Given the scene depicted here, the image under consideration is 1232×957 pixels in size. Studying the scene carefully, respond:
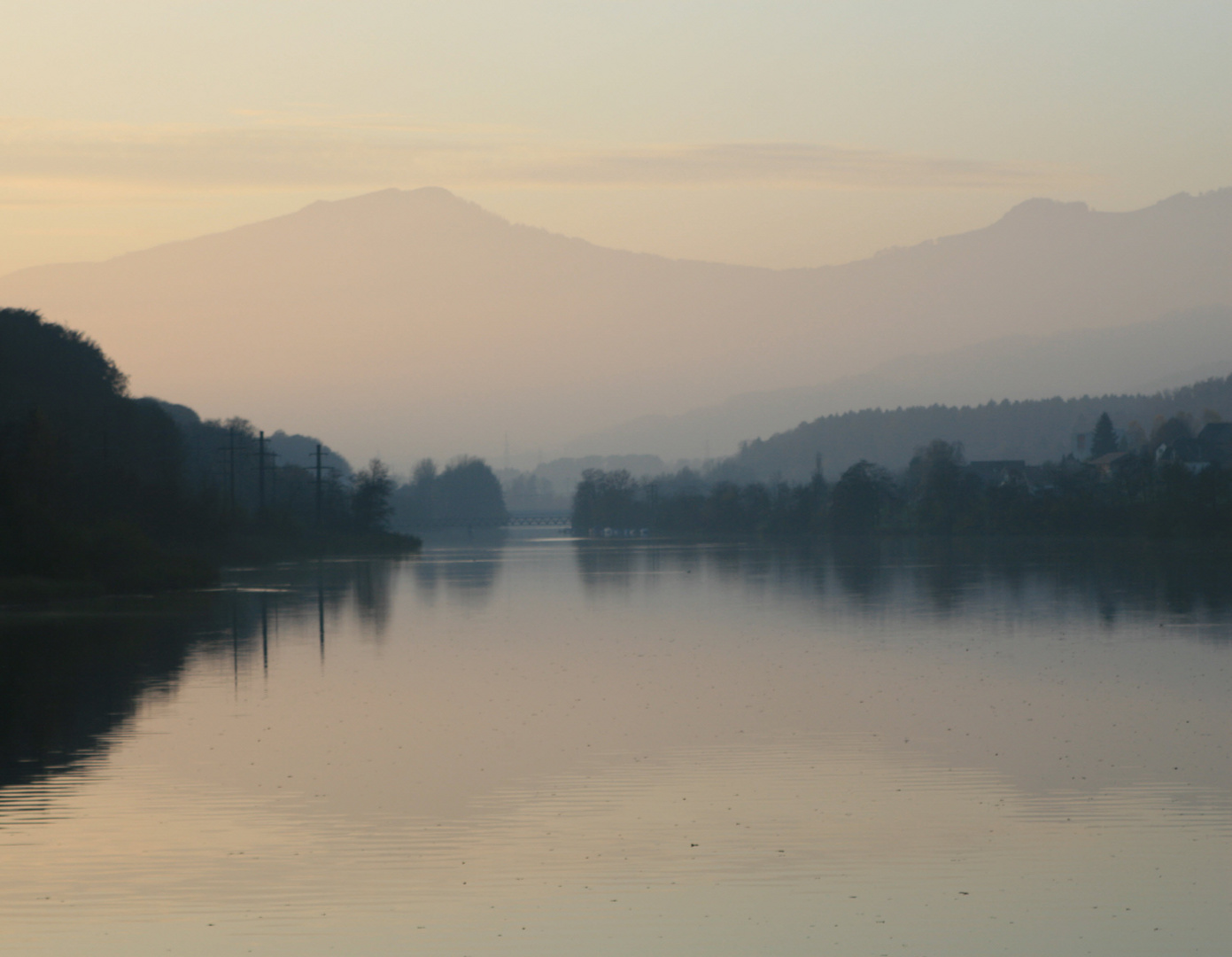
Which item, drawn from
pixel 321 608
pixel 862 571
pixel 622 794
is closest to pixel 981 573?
pixel 862 571

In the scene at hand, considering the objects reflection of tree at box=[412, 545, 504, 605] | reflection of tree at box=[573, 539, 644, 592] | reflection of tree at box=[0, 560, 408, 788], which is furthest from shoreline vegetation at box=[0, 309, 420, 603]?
reflection of tree at box=[573, 539, 644, 592]

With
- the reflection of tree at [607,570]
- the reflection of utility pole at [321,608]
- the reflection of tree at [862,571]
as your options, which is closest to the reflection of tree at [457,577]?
the reflection of utility pole at [321,608]

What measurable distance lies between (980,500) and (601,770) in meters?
Answer: 180

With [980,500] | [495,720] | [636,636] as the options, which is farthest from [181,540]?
[980,500]

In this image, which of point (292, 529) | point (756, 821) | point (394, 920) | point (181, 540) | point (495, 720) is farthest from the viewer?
point (292, 529)

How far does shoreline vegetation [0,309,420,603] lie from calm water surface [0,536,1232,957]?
26865 millimetres

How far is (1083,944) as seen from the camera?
1453 centimetres

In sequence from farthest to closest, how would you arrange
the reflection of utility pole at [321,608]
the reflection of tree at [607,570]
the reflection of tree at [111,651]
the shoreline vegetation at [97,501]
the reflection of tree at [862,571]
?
the reflection of tree at [607,570], the reflection of tree at [862,571], the shoreline vegetation at [97,501], the reflection of utility pole at [321,608], the reflection of tree at [111,651]

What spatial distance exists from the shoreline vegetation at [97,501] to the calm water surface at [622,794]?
1058 inches

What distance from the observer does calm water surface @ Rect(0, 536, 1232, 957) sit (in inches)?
610

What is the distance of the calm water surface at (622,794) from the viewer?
1549cm

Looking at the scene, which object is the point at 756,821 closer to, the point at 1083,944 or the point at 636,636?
the point at 1083,944

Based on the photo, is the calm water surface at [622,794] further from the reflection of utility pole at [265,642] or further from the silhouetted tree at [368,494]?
the silhouetted tree at [368,494]

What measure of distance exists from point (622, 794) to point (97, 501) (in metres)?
79.4
